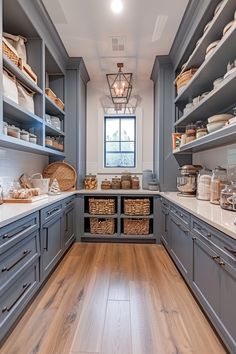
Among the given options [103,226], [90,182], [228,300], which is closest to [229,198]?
[228,300]

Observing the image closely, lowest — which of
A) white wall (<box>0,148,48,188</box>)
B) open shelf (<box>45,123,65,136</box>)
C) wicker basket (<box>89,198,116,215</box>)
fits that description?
wicker basket (<box>89,198,116,215</box>)

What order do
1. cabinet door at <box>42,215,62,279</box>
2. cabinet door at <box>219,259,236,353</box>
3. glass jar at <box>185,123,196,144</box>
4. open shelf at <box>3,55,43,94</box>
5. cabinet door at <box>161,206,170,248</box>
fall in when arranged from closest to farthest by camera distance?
cabinet door at <box>219,259,236,353</box> → open shelf at <box>3,55,43,94</box> → cabinet door at <box>42,215,62,279</box> → glass jar at <box>185,123,196,144</box> → cabinet door at <box>161,206,170,248</box>

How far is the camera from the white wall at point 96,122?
4.20 meters

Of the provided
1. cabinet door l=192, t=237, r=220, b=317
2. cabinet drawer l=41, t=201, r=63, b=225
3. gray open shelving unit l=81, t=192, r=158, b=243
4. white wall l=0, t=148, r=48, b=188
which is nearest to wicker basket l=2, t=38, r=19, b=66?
white wall l=0, t=148, r=48, b=188

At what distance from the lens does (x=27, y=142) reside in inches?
93.0

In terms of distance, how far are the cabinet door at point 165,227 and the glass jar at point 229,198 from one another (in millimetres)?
1113

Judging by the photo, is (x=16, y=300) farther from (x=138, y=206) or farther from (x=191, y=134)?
(x=191, y=134)

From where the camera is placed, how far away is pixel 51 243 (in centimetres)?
240

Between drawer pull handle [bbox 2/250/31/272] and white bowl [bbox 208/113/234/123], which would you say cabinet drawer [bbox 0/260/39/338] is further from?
white bowl [bbox 208/113/234/123]

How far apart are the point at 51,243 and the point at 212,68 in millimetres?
2333

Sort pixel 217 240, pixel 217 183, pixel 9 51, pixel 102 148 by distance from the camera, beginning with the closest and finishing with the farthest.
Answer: pixel 217 240, pixel 9 51, pixel 217 183, pixel 102 148

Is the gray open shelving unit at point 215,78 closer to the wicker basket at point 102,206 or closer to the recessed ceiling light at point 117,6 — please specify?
the recessed ceiling light at point 117,6

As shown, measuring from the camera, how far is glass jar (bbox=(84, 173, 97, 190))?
3855mm

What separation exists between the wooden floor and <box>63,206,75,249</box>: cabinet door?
378 mm
